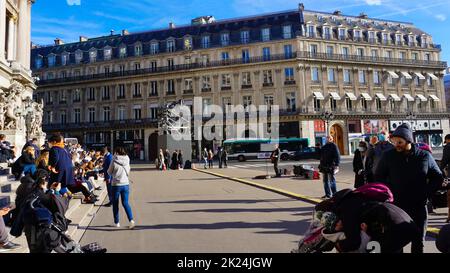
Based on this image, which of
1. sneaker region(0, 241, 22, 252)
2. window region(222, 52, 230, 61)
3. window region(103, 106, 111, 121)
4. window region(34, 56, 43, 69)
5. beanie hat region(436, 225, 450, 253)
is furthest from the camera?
window region(34, 56, 43, 69)

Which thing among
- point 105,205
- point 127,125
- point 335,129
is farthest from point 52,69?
point 105,205

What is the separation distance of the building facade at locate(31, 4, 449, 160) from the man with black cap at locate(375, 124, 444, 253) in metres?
38.8

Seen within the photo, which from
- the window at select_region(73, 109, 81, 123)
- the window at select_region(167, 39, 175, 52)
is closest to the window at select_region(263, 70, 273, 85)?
the window at select_region(167, 39, 175, 52)

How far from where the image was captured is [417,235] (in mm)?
2498

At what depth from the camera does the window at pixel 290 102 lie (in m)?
42.8

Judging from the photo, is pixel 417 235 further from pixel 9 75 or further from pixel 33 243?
pixel 9 75

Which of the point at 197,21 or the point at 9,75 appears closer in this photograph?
the point at 9,75

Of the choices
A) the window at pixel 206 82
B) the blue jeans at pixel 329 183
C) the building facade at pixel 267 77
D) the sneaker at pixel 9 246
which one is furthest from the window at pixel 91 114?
the sneaker at pixel 9 246

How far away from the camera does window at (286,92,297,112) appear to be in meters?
42.8

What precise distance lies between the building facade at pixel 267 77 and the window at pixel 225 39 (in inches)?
7.0

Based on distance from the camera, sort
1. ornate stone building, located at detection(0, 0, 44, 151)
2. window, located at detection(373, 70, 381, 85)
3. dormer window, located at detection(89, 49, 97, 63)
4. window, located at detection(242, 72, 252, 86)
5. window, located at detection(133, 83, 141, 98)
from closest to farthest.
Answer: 1. ornate stone building, located at detection(0, 0, 44, 151)
2. window, located at detection(242, 72, 252, 86)
3. window, located at detection(373, 70, 381, 85)
4. window, located at detection(133, 83, 141, 98)
5. dormer window, located at detection(89, 49, 97, 63)

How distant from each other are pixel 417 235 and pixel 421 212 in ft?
3.28

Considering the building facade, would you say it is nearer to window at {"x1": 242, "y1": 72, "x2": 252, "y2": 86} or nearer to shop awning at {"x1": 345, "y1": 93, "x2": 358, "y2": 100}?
window at {"x1": 242, "y1": 72, "x2": 252, "y2": 86}
